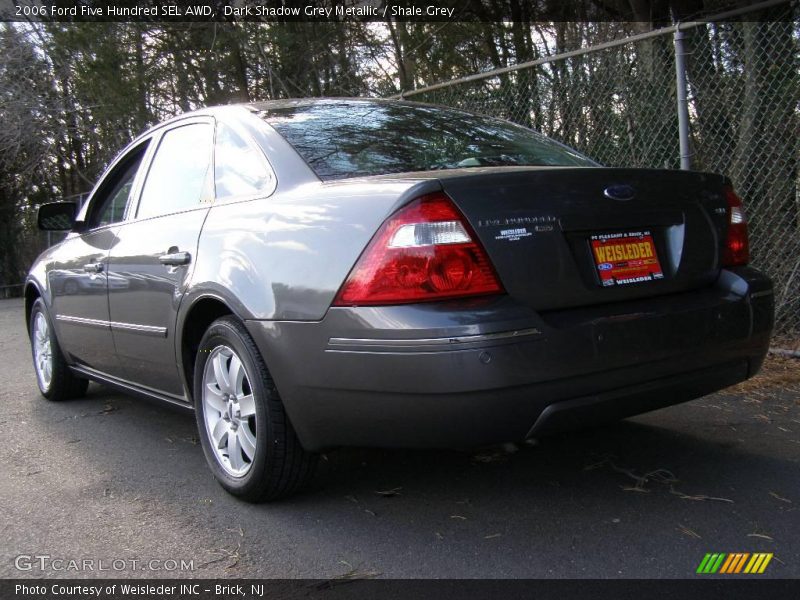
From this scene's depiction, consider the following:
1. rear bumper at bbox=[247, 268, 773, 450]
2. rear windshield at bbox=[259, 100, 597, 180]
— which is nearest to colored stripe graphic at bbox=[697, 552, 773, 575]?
rear bumper at bbox=[247, 268, 773, 450]

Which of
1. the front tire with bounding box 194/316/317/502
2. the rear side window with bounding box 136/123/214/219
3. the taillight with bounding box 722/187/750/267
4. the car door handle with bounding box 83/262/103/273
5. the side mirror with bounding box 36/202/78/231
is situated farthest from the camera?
the side mirror with bounding box 36/202/78/231

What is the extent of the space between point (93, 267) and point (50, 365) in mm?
1258

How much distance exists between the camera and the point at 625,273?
2717mm

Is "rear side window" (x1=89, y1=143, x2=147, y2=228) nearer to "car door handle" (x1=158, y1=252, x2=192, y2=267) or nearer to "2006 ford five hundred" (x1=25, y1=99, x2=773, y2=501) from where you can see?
"2006 ford five hundred" (x1=25, y1=99, x2=773, y2=501)

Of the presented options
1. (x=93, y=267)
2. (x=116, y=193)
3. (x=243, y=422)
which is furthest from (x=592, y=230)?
(x=116, y=193)

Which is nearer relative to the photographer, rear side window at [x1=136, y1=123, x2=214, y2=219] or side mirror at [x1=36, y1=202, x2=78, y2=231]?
rear side window at [x1=136, y1=123, x2=214, y2=219]

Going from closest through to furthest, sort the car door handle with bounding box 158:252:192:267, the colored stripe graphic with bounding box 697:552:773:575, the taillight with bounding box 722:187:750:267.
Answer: the colored stripe graphic with bounding box 697:552:773:575, the taillight with bounding box 722:187:750:267, the car door handle with bounding box 158:252:192:267

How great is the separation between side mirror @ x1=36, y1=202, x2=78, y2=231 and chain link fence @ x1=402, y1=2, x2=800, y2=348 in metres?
3.56

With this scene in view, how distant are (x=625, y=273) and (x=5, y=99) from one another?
662 inches

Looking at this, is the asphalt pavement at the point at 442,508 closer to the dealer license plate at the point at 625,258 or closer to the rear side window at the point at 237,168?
the dealer license plate at the point at 625,258

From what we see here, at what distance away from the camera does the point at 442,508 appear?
295cm

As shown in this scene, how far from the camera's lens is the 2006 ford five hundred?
246cm

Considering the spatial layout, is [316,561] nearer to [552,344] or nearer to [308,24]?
[552,344]

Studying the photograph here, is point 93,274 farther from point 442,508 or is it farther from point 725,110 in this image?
point 725,110
